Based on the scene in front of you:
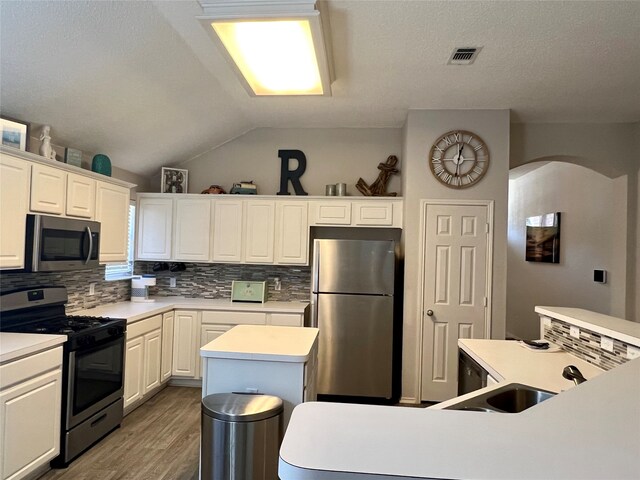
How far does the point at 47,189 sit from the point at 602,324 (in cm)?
340

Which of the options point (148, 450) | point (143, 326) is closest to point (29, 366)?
point (148, 450)

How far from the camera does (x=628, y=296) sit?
3873 millimetres

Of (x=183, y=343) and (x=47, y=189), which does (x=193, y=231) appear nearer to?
(x=183, y=343)

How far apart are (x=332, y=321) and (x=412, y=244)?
110cm

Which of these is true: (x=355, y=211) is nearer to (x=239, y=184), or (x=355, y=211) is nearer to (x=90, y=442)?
(x=239, y=184)

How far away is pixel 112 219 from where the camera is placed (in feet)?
10.7

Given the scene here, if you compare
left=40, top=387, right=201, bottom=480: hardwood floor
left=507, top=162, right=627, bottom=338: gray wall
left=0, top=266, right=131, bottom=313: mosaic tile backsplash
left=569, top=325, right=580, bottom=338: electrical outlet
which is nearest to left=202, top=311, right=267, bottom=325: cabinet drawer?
left=40, top=387, right=201, bottom=480: hardwood floor

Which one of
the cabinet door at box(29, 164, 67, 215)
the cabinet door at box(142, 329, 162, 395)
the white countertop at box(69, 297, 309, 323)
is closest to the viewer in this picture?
the cabinet door at box(29, 164, 67, 215)

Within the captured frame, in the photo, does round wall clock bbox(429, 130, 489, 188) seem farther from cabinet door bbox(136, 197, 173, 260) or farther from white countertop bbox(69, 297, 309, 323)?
cabinet door bbox(136, 197, 173, 260)

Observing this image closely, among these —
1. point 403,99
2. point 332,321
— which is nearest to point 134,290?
point 332,321

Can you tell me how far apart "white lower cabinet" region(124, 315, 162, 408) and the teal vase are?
4.39 feet

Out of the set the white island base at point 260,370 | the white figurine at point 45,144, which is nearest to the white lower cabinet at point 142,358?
the white island base at point 260,370

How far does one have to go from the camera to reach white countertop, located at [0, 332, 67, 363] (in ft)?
6.48

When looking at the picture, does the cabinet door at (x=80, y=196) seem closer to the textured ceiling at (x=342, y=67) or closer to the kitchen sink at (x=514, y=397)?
the textured ceiling at (x=342, y=67)
